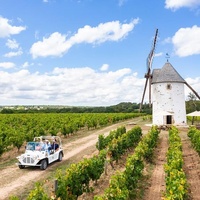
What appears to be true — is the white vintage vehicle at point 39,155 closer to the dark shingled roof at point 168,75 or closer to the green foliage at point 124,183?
the green foliage at point 124,183

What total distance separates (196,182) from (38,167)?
29.4ft

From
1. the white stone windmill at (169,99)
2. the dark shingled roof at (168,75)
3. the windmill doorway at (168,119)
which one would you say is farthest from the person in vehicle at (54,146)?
the dark shingled roof at (168,75)

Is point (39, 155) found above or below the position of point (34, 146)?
below

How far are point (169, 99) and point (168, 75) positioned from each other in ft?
11.4

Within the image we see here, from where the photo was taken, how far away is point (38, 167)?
18000 millimetres

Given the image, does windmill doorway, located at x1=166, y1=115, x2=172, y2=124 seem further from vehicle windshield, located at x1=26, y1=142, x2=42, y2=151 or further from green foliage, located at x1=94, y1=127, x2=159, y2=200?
vehicle windshield, located at x1=26, y1=142, x2=42, y2=151

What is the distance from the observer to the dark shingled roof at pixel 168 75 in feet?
137

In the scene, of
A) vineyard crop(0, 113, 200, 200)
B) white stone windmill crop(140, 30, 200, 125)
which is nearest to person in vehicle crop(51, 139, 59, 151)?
vineyard crop(0, 113, 200, 200)

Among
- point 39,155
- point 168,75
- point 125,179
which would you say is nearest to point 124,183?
point 125,179

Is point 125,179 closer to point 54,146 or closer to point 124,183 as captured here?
point 124,183

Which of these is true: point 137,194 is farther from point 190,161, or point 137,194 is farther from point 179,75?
point 179,75

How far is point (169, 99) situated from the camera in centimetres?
4097

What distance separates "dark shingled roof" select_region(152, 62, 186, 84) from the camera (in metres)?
41.6

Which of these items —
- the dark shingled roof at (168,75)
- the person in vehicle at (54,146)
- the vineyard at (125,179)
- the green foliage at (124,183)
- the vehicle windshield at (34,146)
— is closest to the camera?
the green foliage at (124,183)
